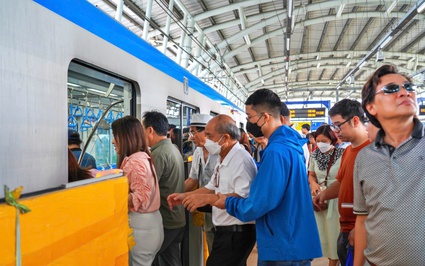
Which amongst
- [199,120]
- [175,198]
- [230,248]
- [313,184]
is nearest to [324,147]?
[313,184]

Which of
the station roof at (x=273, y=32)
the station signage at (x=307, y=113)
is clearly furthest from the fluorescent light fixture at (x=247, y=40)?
the station signage at (x=307, y=113)

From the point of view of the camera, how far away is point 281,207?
6.29 feet

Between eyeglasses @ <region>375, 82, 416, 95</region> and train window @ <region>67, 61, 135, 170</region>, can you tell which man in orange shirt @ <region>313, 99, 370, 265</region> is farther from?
train window @ <region>67, 61, 135, 170</region>

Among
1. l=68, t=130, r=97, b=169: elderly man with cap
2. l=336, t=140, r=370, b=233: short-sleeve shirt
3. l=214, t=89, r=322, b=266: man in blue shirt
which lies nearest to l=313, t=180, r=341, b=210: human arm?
l=336, t=140, r=370, b=233: short-sleeve shirt

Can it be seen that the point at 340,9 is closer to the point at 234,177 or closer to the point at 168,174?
the point at 168,174

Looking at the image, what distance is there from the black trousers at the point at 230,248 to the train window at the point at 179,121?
1.85m

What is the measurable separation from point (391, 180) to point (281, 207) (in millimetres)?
620

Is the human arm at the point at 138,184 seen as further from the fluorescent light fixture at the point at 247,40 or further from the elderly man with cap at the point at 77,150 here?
the fluorescent light fixture at the point at 247,40

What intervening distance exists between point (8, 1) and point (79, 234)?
946 mm

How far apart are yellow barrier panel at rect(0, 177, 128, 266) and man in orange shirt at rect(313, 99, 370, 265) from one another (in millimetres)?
1420

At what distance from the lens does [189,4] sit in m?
8.78

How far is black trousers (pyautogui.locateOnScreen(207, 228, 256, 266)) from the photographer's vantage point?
2344 millimetres

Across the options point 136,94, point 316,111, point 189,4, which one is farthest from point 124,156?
point 316,111

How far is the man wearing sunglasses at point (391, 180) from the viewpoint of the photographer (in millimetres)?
1383
